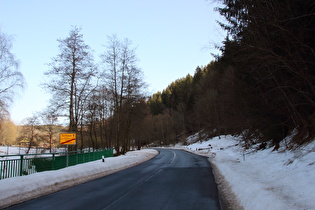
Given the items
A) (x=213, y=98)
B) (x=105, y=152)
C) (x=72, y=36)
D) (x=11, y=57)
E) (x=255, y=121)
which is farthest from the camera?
(x=213, y=98)

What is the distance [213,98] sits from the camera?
2207 inches

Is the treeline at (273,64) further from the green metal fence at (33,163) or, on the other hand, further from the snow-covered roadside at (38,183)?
the green metal fence at (33,163)

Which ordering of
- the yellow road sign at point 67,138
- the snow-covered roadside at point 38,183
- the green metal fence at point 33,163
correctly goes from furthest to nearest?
1. the yellow road sign at point 67,138
2. the green metal fence at point 33,163
3. the snow-covered roadside at point 38,183

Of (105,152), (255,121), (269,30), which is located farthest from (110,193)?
(105,152)

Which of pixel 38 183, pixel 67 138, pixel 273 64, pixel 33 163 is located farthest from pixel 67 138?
pixel 273 64

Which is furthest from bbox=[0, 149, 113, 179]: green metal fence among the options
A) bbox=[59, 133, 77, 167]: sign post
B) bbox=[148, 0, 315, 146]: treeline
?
bbox=[148, 0, 315, 146]: treeline

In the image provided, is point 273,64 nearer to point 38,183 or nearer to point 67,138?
point 38,183

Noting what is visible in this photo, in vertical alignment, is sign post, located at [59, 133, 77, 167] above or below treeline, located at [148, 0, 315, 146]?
below

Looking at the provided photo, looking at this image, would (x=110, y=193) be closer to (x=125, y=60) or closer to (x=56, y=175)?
(x=56, y=175)

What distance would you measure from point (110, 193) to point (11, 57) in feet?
60.3

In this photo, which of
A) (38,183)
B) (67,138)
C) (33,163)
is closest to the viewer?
(38,183)

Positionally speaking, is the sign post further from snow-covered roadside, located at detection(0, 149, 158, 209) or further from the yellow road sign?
snow-covered roadside, located at detection(0, 149, 158, 209)

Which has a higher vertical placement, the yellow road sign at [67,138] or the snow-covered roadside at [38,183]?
the yellow road sign at [67,138]

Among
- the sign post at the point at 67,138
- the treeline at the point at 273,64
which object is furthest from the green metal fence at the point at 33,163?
the treeline at the point at 273,64
